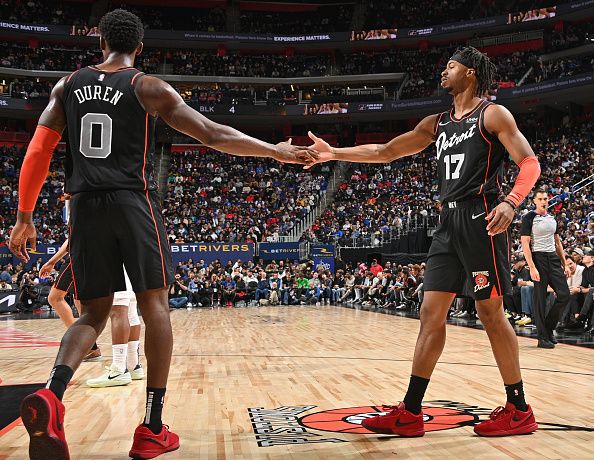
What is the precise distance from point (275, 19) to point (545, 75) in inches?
662

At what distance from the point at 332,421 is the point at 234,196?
1044 inches

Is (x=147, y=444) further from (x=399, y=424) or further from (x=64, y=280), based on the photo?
(x=64, y=280)

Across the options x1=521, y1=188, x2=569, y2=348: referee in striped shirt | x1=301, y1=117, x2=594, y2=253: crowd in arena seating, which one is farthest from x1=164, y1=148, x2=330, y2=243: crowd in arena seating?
x1=521, y1=188, x2=569, y2=348: referee in striped shirt

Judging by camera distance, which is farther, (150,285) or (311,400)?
(311,400)

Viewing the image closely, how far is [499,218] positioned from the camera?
312 cm

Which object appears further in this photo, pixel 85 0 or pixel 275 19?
pixel 275 19

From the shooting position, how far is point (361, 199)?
95.6ft

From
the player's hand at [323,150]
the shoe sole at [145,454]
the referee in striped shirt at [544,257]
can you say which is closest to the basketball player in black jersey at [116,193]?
the shoe sole at [145,454]

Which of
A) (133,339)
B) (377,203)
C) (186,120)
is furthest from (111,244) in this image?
(377,203)

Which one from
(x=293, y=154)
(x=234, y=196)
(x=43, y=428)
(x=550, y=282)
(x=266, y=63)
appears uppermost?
(x=266, y=63)

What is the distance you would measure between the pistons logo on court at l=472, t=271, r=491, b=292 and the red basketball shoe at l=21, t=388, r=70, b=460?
2158 mm

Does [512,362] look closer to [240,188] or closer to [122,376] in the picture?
[122,376]

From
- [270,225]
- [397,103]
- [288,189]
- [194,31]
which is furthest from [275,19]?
[270,225]

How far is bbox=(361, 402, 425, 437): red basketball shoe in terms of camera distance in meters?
3.21
